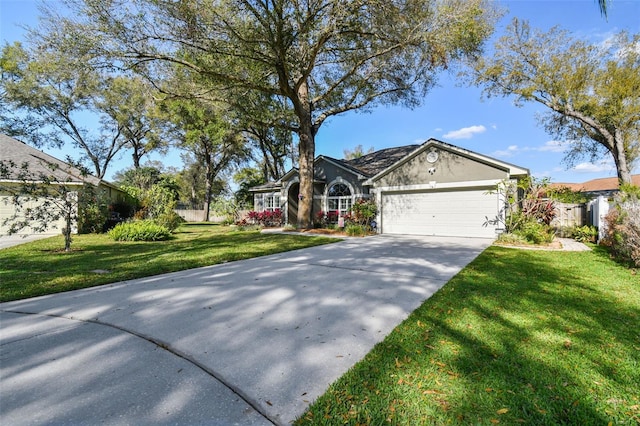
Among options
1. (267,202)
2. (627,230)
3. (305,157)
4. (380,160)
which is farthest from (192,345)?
(267,202)

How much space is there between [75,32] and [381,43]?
414 inches

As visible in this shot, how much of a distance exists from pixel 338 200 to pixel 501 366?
14.8m

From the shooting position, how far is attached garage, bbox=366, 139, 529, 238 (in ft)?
37.1

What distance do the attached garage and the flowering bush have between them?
727cm

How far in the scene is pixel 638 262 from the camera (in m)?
5.92

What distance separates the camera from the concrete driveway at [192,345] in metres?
1.85

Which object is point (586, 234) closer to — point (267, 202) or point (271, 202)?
point (271, 202)

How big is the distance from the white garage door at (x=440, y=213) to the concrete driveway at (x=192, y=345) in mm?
7756

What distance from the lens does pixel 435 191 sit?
1265 centimetres

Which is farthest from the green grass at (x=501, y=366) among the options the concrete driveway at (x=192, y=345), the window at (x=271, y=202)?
the window at (x=271, y=202)

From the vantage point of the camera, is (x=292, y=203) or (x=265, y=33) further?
(x=292, y=203)

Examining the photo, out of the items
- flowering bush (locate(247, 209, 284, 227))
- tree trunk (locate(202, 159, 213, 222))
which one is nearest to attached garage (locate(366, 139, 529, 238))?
flowering bush (locate(247, 209, 284, 227))

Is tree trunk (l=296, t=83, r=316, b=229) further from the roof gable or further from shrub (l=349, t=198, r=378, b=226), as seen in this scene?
the roof gable

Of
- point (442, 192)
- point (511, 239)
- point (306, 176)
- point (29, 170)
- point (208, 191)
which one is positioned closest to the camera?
point (511, 239)
